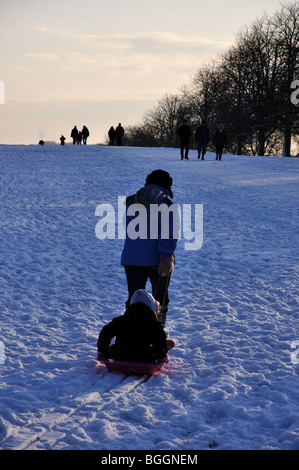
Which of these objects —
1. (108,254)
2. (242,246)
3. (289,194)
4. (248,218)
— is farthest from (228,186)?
(108,254)

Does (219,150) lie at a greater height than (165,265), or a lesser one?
greater

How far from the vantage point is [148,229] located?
16.3 feet

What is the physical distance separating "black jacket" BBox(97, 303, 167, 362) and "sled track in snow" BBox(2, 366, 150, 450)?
23 cm

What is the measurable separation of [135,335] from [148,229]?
101 centimetres

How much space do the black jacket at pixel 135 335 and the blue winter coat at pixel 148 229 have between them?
1.79 feet

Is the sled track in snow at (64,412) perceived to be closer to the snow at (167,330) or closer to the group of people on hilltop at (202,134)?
the snow at (167,330)

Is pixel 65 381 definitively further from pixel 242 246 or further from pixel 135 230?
pixel 242 246

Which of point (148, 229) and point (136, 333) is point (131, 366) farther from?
point (148, 229)

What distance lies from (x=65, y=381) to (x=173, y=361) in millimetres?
1151

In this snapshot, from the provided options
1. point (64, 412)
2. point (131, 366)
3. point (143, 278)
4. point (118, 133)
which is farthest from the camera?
point (118, 133)

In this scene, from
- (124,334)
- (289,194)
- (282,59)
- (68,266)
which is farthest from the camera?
(282,59)

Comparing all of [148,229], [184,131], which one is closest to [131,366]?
[148,229]

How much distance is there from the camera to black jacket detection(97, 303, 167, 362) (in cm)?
461

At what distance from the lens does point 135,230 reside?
499 cm
